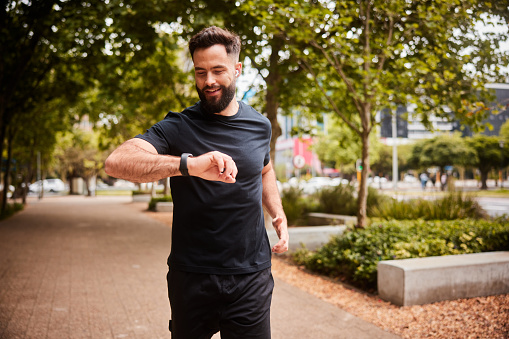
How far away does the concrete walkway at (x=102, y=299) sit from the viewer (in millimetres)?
4779

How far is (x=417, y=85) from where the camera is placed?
7734 millimetres

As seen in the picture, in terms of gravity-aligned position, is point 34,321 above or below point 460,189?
below

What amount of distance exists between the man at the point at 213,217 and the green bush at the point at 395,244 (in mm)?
4459

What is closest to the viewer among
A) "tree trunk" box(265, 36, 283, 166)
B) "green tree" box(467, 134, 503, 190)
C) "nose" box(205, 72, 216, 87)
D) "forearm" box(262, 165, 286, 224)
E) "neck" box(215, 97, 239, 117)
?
"nose" box(205, 72, 216, 87)

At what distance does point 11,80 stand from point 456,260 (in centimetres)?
1405

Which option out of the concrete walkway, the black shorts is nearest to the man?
the black shorts

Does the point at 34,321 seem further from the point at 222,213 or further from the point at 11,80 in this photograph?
the point at 11,80

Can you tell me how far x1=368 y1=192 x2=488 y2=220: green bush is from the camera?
32.8 ft

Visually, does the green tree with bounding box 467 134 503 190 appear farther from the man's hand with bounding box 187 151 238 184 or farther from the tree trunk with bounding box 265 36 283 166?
the man's hand with bounding box 187 151 238 184

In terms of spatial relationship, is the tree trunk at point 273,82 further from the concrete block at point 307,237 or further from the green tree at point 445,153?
the green tree at point 445,153

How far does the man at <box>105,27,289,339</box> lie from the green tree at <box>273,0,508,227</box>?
16.1ft

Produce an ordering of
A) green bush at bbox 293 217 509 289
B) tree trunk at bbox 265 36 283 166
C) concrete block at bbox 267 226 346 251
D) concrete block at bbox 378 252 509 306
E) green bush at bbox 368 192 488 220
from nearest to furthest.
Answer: concrete block at bbox 378 252 509 306 → green bush at bbox 293 217 509 289 → concrete block at bbox 267 226 346 251 → green bush at bbox 368 192 488 220 → tree trunk at bbox 265 36 283 166

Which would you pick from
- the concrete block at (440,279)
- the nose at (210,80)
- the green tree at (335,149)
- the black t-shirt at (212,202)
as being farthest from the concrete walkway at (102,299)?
the green tree at (335,149)

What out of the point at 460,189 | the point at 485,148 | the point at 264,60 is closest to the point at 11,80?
the point at 264,60
